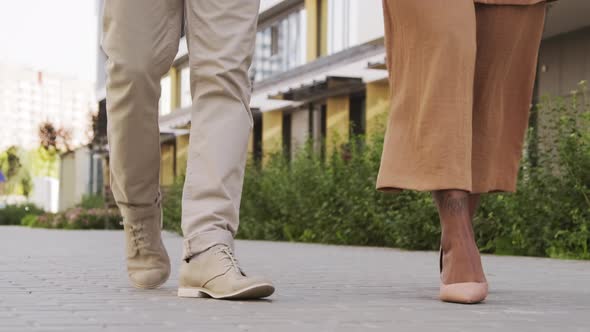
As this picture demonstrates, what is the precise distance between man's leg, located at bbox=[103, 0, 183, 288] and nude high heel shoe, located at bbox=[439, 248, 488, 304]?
44.5 inches

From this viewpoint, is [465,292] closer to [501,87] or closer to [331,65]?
[501,87]

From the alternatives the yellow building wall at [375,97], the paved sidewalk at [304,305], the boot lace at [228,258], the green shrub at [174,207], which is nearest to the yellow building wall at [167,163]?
the yellow building wall at [375,97]

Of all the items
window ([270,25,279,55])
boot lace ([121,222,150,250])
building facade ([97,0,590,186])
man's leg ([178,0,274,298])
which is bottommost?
boot lace ([121,222,150,250])

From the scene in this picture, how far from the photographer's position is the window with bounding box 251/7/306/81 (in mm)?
29203

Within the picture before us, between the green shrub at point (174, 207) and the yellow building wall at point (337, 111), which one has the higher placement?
the yellow building wall at point (337, 111)

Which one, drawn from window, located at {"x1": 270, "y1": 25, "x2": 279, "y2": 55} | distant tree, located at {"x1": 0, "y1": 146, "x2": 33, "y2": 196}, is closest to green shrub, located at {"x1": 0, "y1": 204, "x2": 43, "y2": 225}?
window, located at {"x1": 270, "y1": 25, "x2": 279, "y2": 55}

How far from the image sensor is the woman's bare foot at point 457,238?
3.78 meters

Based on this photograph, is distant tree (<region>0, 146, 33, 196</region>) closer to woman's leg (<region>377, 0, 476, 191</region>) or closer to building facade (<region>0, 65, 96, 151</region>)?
woman's leg (<region>377, 0, 476, 191</region>)

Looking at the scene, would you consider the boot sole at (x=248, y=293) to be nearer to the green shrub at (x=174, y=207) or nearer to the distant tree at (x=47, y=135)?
the green shrub at (x=174, y=207)

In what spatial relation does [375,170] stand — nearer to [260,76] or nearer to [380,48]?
[380,48]

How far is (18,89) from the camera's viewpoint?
16575 centimetres

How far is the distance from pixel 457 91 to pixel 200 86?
915 mm

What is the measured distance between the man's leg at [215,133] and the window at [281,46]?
24.9 metres

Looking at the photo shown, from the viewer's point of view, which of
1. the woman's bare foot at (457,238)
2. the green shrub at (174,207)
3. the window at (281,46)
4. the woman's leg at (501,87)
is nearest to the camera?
the woman's bare foot at (457,238)
